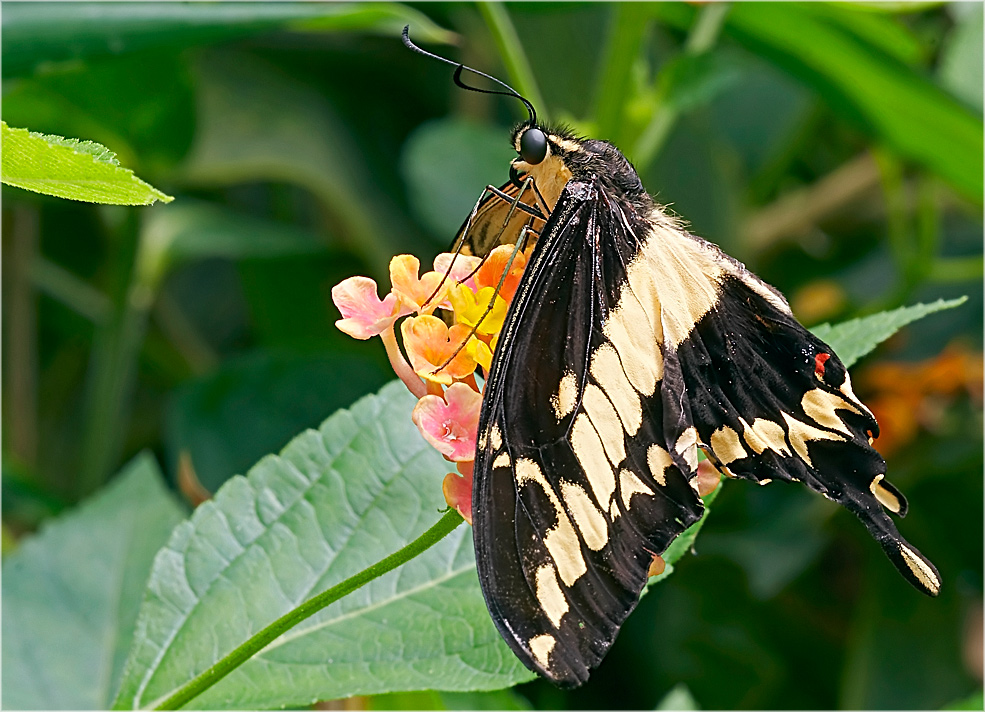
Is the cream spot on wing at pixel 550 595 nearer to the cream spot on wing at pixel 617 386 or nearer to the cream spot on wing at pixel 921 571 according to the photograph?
the cream spot on wing at pixel 617 386

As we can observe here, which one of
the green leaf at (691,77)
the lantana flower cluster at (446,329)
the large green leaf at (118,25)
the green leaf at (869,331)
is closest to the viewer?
the lantana flower cluster at (446,329)

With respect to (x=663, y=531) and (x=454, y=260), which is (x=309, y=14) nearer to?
(x=454, y=260)

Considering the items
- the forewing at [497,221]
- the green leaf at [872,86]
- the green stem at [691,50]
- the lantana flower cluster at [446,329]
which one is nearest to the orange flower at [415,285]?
the lantana flower cluster at [446,329]

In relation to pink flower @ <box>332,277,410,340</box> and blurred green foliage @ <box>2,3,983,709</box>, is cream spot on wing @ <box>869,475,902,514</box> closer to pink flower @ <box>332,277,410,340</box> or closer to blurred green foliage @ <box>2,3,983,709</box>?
pink flower @ <box>332,277,410,340</box>

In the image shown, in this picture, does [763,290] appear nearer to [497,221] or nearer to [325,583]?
[497,221]

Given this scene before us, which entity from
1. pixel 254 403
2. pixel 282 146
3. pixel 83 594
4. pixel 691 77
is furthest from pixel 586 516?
pixel 282 146
